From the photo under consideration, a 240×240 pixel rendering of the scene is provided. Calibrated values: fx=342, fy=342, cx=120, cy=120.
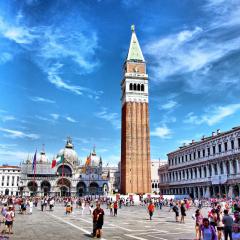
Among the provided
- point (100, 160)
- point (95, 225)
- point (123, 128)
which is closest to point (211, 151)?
point (123, 128)

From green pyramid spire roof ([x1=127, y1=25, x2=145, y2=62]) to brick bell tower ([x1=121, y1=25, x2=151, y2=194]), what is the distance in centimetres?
26

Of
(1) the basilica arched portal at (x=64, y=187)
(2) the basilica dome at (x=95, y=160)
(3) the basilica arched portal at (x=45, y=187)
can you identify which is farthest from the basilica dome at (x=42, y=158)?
(2) the basilica dome at (x=95, y=160)

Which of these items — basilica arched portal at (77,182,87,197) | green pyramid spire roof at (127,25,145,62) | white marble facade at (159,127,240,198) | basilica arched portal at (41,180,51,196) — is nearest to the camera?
white marble facade at (159,127,240,198)

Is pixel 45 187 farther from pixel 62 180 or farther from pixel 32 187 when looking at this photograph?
pixel 62 180

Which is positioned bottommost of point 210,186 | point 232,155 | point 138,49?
point 210,186

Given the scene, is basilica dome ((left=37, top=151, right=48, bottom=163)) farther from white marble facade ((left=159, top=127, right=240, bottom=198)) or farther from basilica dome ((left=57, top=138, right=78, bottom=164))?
white marble facade ((left=159, top=127, right=240, bottom=198))

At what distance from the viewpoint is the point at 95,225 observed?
14.9 metres

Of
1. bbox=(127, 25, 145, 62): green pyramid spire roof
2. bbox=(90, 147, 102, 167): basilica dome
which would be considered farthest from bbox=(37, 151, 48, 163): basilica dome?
bbox=(127, 25, 145, 62): green pyramid spire roof

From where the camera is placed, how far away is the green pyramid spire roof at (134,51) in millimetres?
86188

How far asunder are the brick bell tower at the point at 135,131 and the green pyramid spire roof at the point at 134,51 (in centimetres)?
26

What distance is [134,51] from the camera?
288 feet

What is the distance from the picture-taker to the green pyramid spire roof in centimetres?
8619

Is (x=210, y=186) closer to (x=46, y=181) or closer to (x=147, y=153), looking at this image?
(x=147, y=153)

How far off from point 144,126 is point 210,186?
22.6 meters
